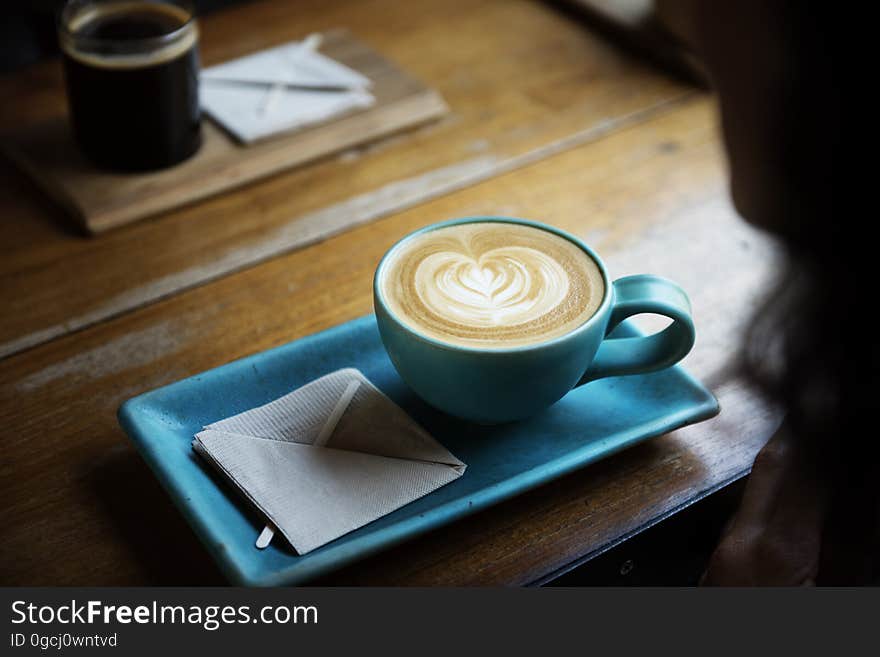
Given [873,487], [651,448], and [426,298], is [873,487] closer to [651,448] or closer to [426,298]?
[651,448]

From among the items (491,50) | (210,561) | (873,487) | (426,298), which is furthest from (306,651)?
(491,50)

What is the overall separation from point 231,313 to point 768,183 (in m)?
0.57

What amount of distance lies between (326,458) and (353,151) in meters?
0.55

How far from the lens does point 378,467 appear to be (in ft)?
2.60

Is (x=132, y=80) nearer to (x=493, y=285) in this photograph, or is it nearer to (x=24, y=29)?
(x=493, y=285)

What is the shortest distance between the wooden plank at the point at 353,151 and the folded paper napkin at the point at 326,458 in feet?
0.86

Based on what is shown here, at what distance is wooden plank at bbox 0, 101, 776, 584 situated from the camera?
763 mm

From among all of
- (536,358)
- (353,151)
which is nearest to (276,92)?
(353,151)

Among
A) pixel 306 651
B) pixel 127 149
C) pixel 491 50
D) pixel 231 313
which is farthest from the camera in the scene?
pixel 491 50

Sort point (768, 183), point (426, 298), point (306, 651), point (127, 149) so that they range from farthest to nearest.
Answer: point (127, 149) < point (426, 298) < point (306, 651) < point (768, 183)

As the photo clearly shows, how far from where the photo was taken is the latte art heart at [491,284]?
0.78m

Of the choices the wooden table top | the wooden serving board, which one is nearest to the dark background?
the wooden table top

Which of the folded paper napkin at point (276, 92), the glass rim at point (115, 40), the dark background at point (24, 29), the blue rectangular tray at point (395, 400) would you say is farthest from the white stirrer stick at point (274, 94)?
the dark background at point (24, 29)

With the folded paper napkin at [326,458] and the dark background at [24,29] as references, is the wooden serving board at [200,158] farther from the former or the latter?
the dark background at [24,29]
